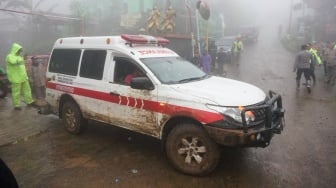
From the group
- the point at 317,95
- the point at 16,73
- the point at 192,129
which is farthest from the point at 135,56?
the point at 317,95

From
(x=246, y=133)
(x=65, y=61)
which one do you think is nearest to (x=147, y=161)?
(x=246, y=133)

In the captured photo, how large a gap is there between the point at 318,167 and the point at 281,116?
3.22ft

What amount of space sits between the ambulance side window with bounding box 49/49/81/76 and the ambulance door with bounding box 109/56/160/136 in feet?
4.12

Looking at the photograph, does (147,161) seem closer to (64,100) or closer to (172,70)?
(172,70)

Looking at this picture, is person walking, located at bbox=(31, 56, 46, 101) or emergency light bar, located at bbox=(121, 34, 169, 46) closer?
emergency light bar, located at bbox=(121, 34, 169, 46)

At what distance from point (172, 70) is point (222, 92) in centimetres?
121

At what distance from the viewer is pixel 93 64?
20.9 ft

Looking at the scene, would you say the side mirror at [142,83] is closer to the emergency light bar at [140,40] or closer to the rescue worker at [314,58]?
the emergency light bar at [140,40]

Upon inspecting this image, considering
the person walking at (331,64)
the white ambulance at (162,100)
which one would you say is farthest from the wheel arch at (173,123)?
the person walking at (331,64)

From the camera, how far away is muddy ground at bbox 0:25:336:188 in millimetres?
4762

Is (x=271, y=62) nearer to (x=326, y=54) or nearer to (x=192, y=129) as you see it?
(x=326, y=54)

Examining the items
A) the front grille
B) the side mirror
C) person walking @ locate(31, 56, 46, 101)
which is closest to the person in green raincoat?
person walking @ locate(31, 56, 46, 101)

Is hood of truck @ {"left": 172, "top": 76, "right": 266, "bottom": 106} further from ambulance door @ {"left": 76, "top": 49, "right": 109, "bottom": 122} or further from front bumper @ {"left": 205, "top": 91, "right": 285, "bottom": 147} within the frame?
ambulance door @ {"left": 76, "top": 49, "right": 109, "bottom": 122}

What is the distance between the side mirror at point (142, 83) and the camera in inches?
204
